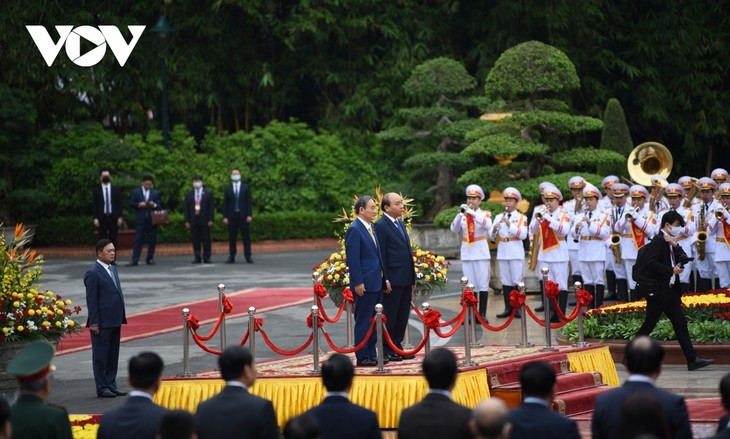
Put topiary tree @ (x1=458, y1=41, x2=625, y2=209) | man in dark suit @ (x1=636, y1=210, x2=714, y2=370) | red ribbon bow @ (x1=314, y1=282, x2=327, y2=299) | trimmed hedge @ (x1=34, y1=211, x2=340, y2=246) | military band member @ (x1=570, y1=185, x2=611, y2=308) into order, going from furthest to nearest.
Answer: trimmed hedge @ (x1=34, y1=211, x2=340, y2=246), topiary tree @ (x1=458, y1=41, x2=625, y2=209), military band member @ (x1=570, y1=185, x2=611, y2=308), red ribbon bow @ (x1=314, y1=282, x2=327, y2=299), man in dark suit @ (x1=636, y1=210, x2=714, y2=370)

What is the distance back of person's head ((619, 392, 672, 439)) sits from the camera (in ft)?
21.9

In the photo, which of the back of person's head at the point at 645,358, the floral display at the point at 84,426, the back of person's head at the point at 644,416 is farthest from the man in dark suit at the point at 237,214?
the back of person's head at the point at 644,416

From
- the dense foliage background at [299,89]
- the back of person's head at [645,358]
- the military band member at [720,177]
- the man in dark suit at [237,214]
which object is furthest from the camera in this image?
the dense foliage background at [299,89]

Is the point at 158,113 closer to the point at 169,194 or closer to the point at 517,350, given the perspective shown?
the point at 169,194

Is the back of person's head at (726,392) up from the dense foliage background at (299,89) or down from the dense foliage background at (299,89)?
down

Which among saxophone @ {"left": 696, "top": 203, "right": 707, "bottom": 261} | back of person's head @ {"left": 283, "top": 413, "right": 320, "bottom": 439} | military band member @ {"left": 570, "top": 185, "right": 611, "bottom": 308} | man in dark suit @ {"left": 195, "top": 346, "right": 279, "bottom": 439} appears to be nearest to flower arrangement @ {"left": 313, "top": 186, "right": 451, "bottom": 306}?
military band member @ {"left": 570, "top": 185, "right": 611, "bottom": 308}

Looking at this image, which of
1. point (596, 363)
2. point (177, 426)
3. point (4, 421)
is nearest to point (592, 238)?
point (596, 363)

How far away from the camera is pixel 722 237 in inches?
805

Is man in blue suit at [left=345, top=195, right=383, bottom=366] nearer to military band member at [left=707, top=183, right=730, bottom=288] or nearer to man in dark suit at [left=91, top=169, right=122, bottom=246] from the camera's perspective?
military band member at [left=707, top=183, right=730, bottom=288]

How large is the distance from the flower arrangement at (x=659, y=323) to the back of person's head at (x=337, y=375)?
8.52 m

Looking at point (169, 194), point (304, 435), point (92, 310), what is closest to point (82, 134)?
point (169, 194)

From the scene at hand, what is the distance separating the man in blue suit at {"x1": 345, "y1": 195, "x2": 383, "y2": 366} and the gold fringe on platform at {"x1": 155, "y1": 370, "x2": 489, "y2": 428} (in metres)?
1.29

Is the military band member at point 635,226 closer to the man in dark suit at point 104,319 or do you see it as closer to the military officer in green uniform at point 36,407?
the man in dark suit at point 104,319

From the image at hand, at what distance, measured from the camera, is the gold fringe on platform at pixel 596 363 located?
13.9 meters
